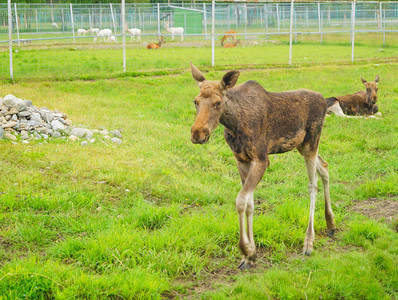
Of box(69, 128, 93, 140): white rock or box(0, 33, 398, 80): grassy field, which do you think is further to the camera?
box(0, 33, 398, 80): grassy field

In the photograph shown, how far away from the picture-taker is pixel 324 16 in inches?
1259

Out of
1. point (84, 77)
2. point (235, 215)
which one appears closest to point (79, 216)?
point (235, 215)

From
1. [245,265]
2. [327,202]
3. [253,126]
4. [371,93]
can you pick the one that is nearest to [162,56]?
[371,93]

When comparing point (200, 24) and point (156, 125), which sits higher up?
point (200, 24)

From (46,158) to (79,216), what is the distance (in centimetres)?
235

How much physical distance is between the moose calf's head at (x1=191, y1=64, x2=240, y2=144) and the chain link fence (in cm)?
1365

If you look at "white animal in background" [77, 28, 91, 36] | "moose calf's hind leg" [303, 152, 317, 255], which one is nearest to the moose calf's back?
"moose calf's hind leg" [303, 152, 317, 255]

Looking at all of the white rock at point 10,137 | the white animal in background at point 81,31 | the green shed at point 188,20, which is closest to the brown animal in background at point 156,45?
the green shed at point 188,20

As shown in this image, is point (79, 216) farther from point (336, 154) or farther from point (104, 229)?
point (336, 154)

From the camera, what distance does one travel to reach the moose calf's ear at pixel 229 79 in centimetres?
526

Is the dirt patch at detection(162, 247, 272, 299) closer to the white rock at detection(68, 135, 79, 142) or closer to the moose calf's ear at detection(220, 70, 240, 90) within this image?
the moose calf's ear at detection(220, 70, 240, 90)

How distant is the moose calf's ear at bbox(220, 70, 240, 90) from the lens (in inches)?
207

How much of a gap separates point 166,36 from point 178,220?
25.0m

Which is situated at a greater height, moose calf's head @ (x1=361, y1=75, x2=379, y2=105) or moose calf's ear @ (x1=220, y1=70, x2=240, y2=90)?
moose calf's ear @ (x1=220, y1=70, x2=240, y2=90)
